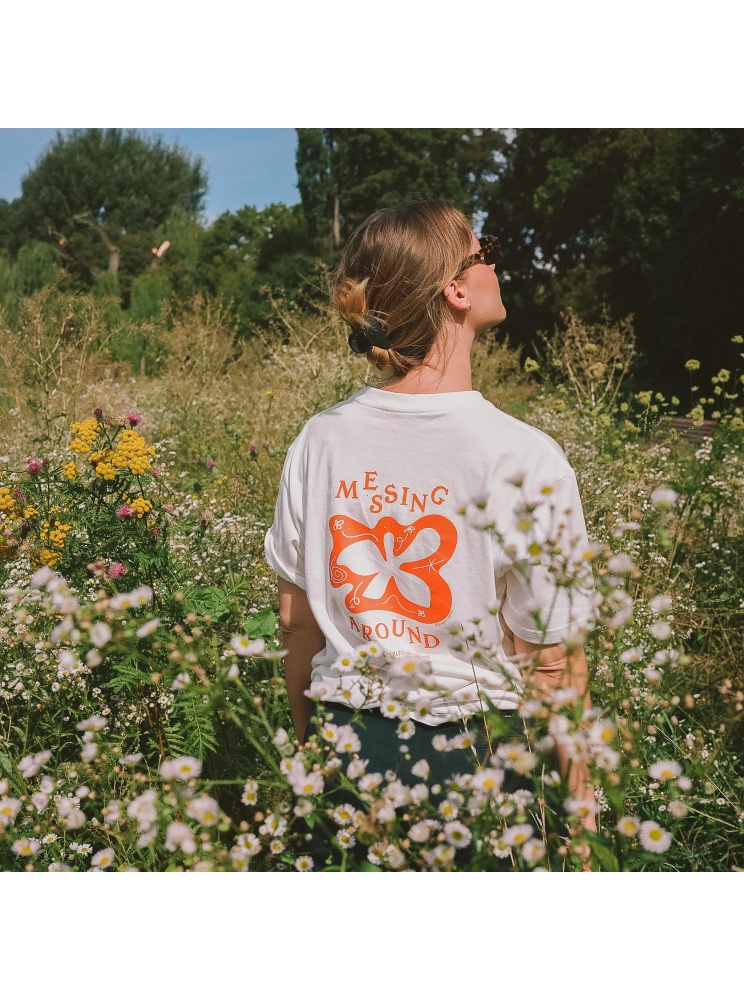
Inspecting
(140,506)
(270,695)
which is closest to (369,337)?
(140,506)

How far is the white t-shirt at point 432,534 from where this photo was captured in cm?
122

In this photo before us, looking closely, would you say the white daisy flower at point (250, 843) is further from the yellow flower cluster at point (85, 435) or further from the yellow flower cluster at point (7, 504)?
the yellow flower cluster at point (7, 504)

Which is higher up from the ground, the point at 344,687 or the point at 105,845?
the point at 344,687

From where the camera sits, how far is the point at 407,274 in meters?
1.40

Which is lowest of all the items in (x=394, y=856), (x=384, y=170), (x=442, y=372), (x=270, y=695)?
(x=270, y=695)

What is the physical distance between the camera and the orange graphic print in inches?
50.2

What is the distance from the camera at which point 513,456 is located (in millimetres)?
1229

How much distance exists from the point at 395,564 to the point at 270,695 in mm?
930

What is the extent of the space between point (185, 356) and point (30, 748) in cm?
502

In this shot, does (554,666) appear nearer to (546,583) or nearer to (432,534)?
(546,583)

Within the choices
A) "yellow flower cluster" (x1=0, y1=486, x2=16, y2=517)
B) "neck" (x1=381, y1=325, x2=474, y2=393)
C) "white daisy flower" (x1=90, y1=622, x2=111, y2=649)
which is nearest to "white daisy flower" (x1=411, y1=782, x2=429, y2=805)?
"white daisy flower" (x1=90, y1=622, x2=111, y2=649)
